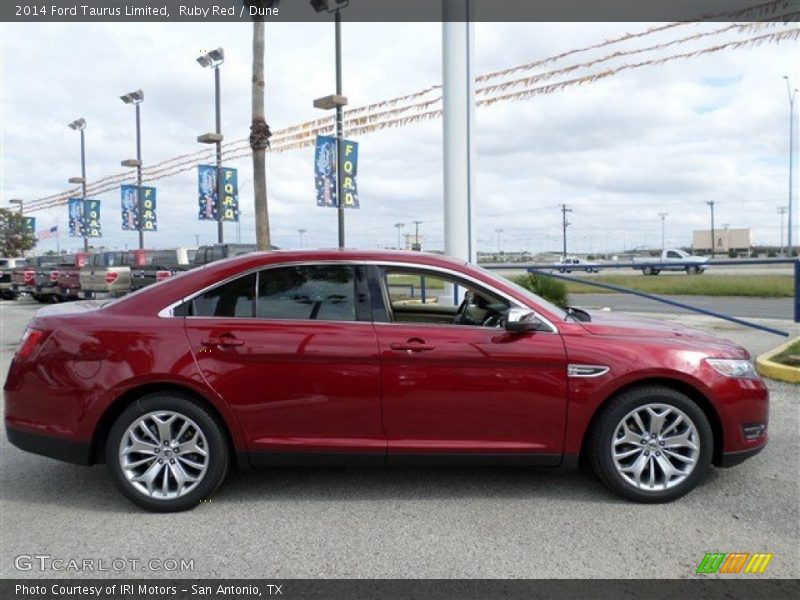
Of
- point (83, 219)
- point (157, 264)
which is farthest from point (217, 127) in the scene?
point (83, 219)

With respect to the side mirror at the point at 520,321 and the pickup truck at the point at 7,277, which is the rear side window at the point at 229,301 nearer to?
the side mirror at the point at 520,321

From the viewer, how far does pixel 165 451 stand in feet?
12.5

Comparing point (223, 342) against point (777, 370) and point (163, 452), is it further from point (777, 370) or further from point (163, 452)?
point (777, 370)

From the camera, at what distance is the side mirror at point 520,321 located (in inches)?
149

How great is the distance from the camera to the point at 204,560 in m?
3.23

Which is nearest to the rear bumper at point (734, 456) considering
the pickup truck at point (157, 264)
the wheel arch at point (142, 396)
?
the wheel arch at point (142, 396)

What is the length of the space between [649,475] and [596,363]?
79 centimetres

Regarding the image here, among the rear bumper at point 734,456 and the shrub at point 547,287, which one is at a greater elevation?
the shrub at point 547,287

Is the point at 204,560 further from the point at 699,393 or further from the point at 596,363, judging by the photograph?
the point at 699,393

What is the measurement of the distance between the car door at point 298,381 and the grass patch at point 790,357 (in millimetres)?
5750

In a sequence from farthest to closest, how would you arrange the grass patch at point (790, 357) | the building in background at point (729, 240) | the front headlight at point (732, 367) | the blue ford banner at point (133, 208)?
the building in background at point (729, 240) → the blue ford banner at point (133, 208) → the grass patch at point (790, 357) → the front headlight at point (732, 367)

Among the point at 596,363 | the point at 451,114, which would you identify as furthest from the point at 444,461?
the point at 451,114

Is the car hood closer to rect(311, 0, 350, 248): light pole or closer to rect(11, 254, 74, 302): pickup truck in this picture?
rect(311, 0, 350, 248): light pole
